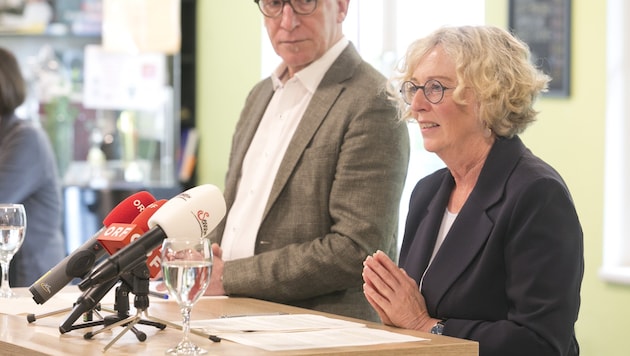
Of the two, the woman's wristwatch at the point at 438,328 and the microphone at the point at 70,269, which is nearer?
the microphone at the point at 70,269

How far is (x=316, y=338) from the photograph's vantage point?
6.99ft

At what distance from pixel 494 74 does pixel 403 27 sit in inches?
109

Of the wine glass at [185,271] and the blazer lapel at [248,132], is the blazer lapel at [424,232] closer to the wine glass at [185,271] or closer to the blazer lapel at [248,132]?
A: the blazer lapel at [248,132]

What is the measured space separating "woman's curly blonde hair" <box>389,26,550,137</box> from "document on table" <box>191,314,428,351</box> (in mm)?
656

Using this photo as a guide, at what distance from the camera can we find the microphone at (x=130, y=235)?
86.4 inches

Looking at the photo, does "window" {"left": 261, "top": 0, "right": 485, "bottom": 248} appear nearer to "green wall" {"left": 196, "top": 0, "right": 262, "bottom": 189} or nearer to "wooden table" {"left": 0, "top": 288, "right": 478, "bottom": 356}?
"green wall" {"left": 196, "top": 0, "right": 262, "bottom": 189}

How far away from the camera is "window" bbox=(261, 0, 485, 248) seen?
508cm

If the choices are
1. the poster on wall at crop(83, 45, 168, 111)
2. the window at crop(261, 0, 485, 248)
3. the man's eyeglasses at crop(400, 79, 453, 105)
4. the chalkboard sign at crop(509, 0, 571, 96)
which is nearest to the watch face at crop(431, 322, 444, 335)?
the man's eyeglasses at crop(400, 79, 453, 105)

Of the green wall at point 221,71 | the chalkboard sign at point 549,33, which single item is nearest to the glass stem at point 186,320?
the chalkboard sign at point 549,33

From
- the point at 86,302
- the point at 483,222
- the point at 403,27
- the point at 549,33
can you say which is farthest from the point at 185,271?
the point at 403,27

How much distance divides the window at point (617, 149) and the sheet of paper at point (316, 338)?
2.06m

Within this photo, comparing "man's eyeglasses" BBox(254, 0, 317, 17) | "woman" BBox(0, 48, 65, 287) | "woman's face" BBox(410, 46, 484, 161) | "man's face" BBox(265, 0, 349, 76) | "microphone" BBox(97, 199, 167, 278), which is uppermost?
"man's eyeglasses" BBox(254, 0, 317, 17)

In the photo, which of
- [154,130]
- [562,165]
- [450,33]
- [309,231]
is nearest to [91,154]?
[154,130]

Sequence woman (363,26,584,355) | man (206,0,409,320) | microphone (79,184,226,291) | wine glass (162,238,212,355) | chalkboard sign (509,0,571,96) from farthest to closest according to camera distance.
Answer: chalkboard sign (509,0,571,96) < man (206,0,409,320) < woman (363,26,584,355) < microphone (79,184,226,291) < wine glass (162,238,212,355)
